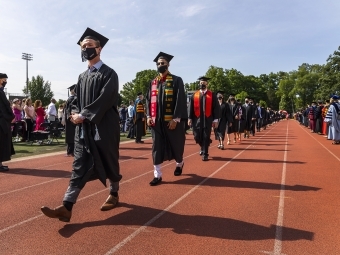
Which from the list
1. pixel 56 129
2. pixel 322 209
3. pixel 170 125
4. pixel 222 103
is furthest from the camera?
pixel 56 129

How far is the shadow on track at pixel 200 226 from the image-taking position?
12.6 feet

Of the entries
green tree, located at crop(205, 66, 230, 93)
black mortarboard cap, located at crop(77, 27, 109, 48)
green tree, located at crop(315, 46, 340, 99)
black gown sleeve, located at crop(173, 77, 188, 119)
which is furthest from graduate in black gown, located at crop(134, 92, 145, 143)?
green tree, located at crop(205, 66, 230, 93)

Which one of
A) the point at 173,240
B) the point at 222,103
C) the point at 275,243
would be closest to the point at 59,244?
the point at 173,240

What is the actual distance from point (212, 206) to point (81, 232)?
187 centimetres

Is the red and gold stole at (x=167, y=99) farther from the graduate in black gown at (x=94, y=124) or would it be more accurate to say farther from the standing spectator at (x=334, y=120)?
the standing spectator at (x=334, y=120)

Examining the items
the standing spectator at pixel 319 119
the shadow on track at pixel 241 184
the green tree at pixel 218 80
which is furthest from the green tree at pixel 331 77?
the shadow on track at pixel 241 184

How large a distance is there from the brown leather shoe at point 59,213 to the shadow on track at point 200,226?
0.38ft

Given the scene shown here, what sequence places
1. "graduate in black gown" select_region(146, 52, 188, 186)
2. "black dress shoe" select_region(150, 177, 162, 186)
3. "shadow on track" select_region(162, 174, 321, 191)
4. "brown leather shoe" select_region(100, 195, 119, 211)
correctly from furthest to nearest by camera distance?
"graduate in black gown" select_region(146, 52, 188, 186) < "black dress shoe" select_region(150, 177, 162, 186) < "shadow on track" select_region(162, 174, 321, 191) < "brown leather shoe" select_region(100, 195, 119, 211)

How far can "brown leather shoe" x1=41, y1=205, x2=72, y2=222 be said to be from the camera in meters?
4.01

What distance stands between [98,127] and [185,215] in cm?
154

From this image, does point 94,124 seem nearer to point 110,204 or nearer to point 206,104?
point 110,204

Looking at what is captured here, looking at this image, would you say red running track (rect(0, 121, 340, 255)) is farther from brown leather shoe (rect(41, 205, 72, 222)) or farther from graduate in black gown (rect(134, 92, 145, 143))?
graduate in black gown (rect(134, 92, 145, 143))

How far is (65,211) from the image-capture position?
4.09m

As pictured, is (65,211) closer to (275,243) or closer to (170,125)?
(275,243)
